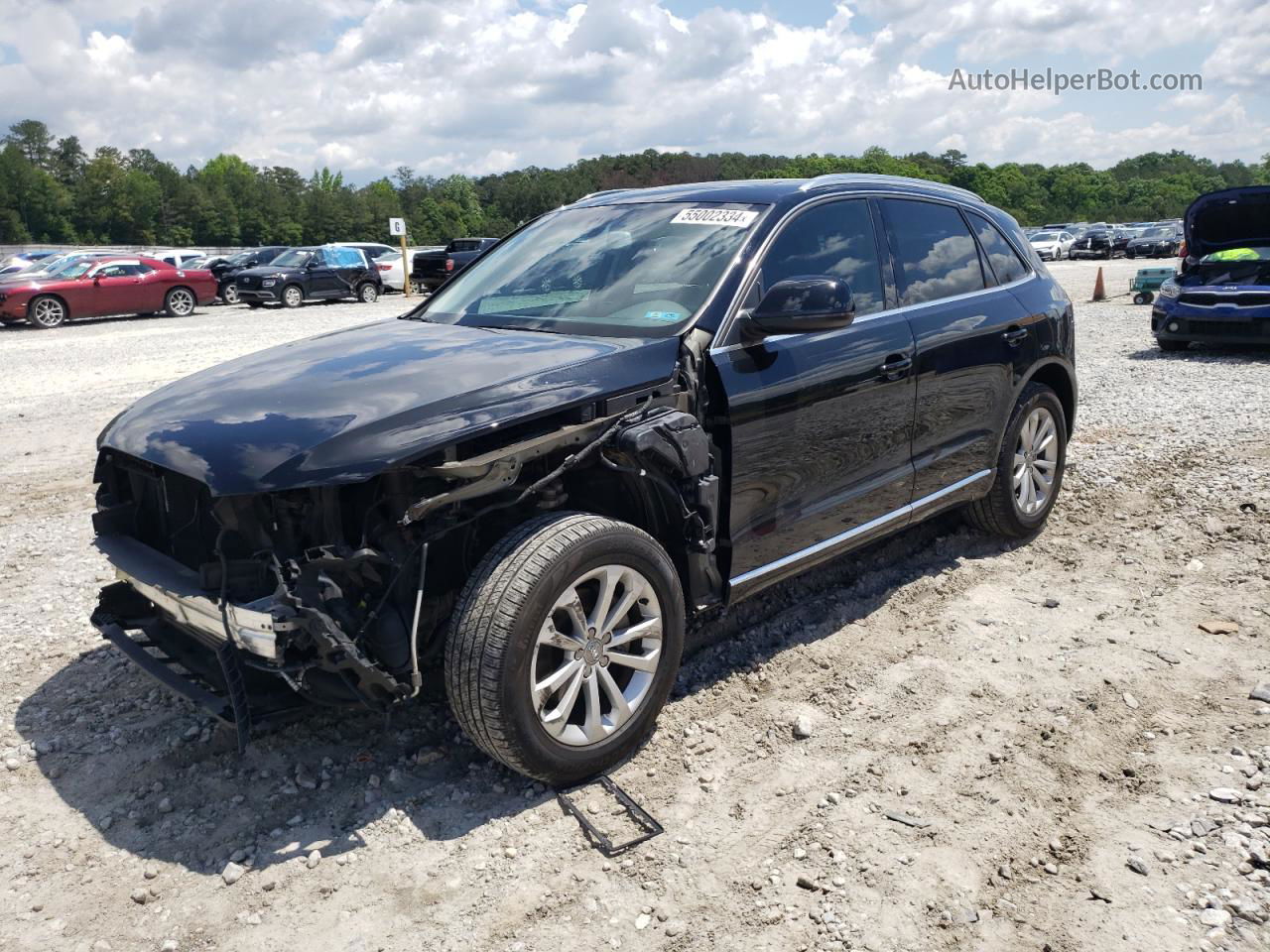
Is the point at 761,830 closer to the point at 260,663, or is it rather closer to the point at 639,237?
the point at 260,663

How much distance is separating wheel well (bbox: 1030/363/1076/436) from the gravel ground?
3.08ft

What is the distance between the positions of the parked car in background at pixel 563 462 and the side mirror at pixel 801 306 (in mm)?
10

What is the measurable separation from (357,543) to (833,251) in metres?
2.34

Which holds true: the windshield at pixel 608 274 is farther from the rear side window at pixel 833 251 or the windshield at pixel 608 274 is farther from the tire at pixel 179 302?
the tire at pixel 179 302

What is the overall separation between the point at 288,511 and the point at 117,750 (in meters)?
1.28

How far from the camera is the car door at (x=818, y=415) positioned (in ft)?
12.0

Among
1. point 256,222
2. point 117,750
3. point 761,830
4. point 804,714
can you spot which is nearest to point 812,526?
point 804,714

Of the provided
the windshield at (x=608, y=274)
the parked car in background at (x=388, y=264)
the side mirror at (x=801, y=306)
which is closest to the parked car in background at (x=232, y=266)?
the parked car in background at (x=388, y=264)

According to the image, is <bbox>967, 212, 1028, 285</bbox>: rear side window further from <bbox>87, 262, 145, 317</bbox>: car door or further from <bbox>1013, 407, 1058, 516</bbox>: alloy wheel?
<bbox>87, 262, 145, 317</bbox>: car door

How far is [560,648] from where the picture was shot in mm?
3135

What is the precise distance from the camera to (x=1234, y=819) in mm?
2992

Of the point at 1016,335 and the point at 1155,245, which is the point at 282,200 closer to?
the point at 1155,245

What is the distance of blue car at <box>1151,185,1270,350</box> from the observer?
11.3m

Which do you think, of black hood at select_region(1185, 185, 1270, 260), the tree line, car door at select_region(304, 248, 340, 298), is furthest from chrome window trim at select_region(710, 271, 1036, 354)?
the tree line
